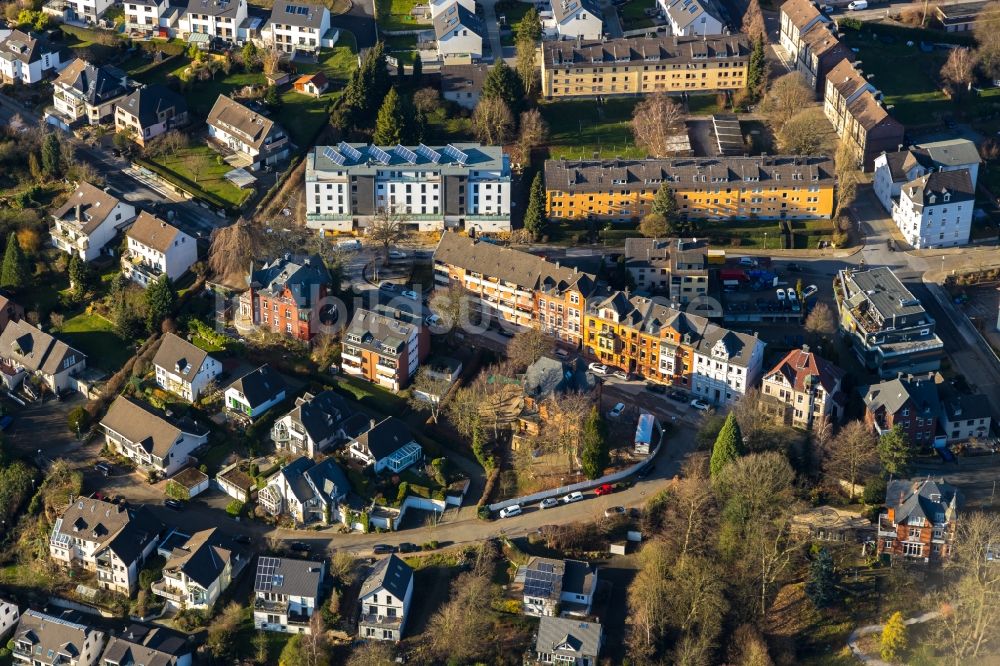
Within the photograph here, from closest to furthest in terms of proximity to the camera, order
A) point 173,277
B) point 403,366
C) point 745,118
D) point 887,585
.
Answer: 1. point 887,585
2. point 403,366
3. point 173,277
4. point 745,118

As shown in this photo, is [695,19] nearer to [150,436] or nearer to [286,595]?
[150,436]

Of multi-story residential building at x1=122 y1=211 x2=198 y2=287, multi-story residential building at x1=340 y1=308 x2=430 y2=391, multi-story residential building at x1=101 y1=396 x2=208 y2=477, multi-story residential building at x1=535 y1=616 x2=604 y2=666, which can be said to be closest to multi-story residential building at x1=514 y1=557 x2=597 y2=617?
multi-story residential building at x1=535 y1=616 x2=604 y2=666

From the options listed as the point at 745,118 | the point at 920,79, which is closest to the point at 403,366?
the point at 745,118

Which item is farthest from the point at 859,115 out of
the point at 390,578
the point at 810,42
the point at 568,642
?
the point at 390,578

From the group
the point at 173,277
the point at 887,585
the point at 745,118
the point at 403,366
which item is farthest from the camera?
the point at 745,118

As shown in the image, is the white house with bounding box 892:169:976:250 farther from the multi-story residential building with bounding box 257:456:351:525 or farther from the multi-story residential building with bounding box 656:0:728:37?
the multi-story residential building with bounding box 257:456:351:525

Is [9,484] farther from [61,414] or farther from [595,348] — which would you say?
[595,348]

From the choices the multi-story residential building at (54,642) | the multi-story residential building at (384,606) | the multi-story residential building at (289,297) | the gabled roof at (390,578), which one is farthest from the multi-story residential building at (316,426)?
the multi-story residential building at (54,642)

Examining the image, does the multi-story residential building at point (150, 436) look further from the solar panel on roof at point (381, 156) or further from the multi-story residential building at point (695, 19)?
the multi-story residential building at point (695, 19)
